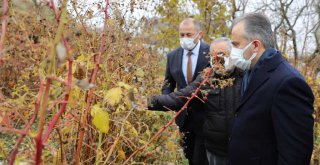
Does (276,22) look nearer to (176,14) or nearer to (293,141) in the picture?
(176,14)

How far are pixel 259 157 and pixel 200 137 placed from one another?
1356 millimetres

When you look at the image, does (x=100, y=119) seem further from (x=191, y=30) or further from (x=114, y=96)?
(x=191, y=30)

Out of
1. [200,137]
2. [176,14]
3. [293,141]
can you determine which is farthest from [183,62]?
[176,14]

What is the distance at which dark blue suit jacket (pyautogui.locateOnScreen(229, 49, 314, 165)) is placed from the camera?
6.31ft

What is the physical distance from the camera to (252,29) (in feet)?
7.41

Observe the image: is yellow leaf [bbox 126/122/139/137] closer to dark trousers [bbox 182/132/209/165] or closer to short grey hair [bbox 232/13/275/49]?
short grey hair [bbox 232/13/275/49]

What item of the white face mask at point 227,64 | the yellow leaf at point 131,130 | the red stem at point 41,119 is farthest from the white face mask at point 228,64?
the red stem at point 41,119

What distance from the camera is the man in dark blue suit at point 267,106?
1.93 m

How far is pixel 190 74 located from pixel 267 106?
178cm

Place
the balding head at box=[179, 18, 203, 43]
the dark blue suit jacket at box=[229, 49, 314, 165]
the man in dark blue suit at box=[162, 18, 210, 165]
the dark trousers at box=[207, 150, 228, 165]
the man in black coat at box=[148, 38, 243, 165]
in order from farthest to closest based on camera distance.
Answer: the balding head at box=[179, 18, 203, 43] → the man in dark blue suit at box=[162, 18, 210, 165] → the dark trousers at box=[207, 150, 228, 165] → the man in black coat at box=[148, 38, 243, 165] → the dark blue suit jacket at box=[229, 49, 314, 165]

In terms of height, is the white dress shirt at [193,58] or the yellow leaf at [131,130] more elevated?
the white dress shirt at [193,58]

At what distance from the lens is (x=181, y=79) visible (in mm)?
3840

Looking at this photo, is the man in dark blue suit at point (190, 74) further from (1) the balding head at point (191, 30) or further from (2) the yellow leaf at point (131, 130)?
(2) the yellow leaf at point (131, 130)

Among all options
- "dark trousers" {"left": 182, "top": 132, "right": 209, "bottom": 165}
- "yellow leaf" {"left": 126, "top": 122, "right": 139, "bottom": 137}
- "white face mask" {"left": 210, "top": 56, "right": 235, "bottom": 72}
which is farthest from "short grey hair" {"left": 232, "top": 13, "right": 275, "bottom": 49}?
"dark trousers" {"left": 182, "top": 132, "right": 209, "bottom": 165}
